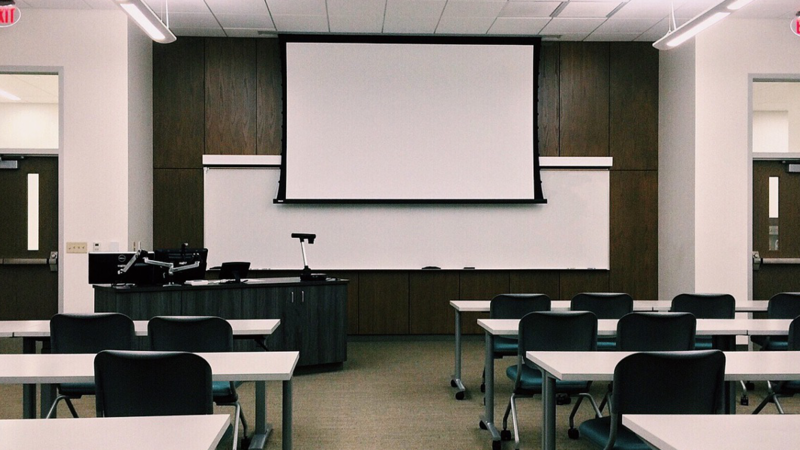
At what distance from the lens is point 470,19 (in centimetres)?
→ 743

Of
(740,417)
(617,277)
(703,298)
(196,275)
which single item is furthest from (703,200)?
(740,417)

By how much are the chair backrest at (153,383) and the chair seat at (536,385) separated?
199 cm

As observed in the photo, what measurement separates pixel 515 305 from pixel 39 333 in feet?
10.4

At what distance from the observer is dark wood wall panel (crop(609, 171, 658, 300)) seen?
8.23 meters

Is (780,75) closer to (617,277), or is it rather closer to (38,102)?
(617,277)

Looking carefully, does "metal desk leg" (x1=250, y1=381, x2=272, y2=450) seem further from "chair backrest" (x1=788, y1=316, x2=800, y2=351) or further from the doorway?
the doorway

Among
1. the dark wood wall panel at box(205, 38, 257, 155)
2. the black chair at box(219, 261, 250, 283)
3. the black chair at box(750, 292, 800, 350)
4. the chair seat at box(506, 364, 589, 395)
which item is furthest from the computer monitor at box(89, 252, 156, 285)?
the black chair at box(750, 292, 800, 350)

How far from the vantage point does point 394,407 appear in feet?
16.0

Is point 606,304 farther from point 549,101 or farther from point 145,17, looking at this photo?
point 145,17

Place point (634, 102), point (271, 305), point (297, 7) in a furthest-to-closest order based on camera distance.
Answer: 1. point (634, 102)
2. point (297, 7)
3. point (271, 305)

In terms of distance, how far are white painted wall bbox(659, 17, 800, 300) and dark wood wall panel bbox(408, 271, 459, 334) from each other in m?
2.85

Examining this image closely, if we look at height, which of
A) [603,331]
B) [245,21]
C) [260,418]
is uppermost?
[245,21]

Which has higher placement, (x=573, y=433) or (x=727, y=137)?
(x=727, y=137)

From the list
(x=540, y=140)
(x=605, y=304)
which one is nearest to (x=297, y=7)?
(x=540, y=140)
